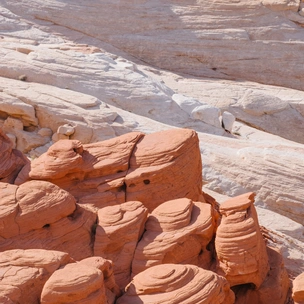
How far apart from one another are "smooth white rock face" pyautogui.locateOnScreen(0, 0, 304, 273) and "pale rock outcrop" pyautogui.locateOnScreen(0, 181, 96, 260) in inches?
232

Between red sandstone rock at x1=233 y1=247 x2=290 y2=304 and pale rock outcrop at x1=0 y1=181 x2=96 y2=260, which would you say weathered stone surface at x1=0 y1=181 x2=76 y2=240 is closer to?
pale rock outcrop at x1=0 y1=181 x2=96 y2=260

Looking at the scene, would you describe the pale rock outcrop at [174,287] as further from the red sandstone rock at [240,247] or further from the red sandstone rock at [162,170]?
the red sandstone rock at [162,170]

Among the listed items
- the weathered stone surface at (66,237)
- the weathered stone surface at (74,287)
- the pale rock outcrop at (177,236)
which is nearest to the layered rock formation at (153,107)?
the weathered stone surface at (66,237)

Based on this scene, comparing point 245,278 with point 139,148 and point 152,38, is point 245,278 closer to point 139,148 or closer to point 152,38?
point 139,148

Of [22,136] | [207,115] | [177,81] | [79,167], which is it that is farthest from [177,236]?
[177,81]

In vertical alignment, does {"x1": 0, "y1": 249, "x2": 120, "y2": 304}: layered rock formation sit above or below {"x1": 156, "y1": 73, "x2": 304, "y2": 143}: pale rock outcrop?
above

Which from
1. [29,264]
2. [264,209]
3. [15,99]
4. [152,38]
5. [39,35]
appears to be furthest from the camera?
[152,38]

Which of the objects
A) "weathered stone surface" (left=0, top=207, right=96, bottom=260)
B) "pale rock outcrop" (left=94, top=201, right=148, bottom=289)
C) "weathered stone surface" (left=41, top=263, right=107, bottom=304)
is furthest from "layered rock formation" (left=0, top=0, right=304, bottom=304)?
"weathered stone surface" (left=41, top=263, right=107, bottom=304)

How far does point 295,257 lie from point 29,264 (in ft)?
Result: 27.2

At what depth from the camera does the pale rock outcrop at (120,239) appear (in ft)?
51.6

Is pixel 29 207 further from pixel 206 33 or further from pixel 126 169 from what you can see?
pixel 206 33

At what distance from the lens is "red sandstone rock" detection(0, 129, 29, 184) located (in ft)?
60.6

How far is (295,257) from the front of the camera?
19844 mm

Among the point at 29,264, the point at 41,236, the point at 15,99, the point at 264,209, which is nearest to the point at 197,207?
the point at 41,236
